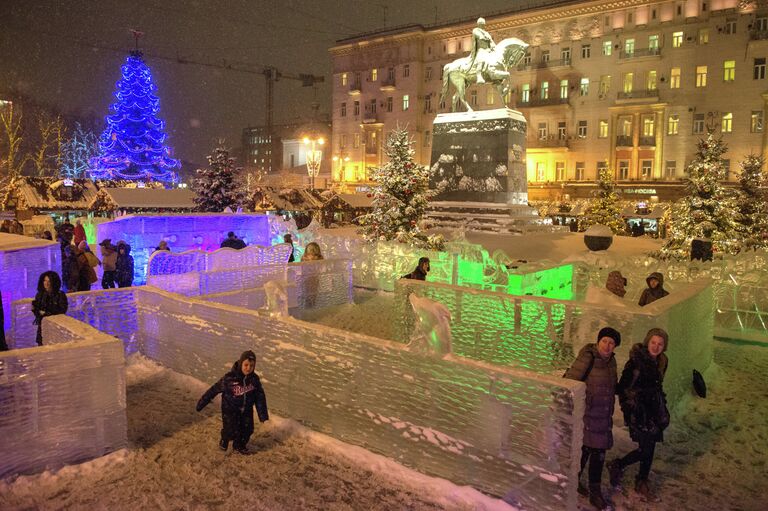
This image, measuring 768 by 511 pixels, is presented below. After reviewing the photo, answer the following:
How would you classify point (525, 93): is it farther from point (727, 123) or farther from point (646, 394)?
point (646, 394)

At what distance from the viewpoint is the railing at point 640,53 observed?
4281 centimetres

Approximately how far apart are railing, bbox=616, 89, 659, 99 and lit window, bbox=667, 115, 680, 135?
1995mm

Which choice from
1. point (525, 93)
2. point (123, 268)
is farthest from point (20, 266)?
point (525, 93)

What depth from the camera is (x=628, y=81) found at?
44.8m

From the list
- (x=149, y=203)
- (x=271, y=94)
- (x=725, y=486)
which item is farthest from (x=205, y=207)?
(x=271, y=94)

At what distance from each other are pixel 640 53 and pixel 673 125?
19.7ft

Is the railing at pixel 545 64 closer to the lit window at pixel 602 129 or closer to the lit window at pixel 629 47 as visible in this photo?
the lit window at pixel 629 47

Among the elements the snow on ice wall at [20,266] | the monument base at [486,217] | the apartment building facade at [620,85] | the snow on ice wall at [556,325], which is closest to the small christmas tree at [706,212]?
the monument base at [486,217]

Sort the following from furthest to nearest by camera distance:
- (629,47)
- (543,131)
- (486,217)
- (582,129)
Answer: (543,131) → (582,129) → (629,47) → (486,217)

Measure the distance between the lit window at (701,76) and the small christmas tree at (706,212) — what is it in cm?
2895

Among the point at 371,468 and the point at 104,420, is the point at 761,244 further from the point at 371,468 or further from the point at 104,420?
the point at 104,420

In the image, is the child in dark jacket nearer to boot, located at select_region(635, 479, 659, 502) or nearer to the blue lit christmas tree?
boot, located at select_region(635, 479, 659, 502)

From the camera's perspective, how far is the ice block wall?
7133 millimetres

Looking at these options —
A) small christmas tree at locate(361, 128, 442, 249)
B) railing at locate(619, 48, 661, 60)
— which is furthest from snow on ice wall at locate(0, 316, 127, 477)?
railing at locate(619, 48, 661, 60)
